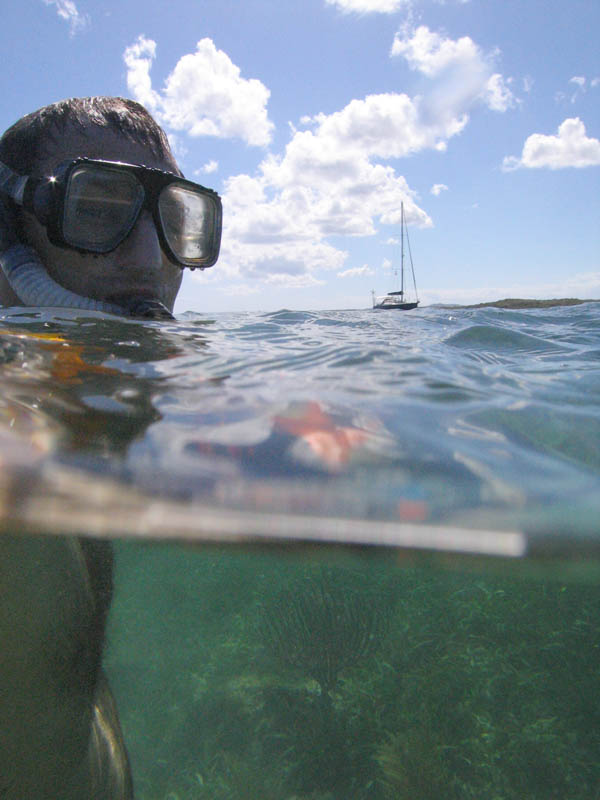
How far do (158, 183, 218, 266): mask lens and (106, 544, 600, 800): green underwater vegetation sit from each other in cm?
384

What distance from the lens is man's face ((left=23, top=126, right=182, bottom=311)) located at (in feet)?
10.8

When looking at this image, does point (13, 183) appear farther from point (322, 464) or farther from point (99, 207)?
point (322, 464)

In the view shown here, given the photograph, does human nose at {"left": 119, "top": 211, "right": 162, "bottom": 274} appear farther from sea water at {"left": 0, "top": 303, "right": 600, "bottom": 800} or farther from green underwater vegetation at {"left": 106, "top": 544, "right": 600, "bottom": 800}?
green underwater vegetation at {"left": 106, "top": 544, "right": 600, "bottom": 800}

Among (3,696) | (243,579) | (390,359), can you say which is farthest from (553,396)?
(243,579)

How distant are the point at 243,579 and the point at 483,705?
6951 millimetres

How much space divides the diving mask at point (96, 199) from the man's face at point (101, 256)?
86mm

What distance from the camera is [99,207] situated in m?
3.25

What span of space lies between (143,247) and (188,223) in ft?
2.40

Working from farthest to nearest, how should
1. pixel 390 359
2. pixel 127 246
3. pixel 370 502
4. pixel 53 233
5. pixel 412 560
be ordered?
pixel 127 246, pixel 53 233, pixel 390 359, pixel 412 560, pixel 370 502

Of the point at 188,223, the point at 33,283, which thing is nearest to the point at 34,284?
the point at 33,283

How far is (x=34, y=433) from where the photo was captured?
147 centimetres

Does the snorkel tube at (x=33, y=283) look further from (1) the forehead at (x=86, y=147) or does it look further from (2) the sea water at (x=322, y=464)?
(1) the forehead at (x=86, y=147)

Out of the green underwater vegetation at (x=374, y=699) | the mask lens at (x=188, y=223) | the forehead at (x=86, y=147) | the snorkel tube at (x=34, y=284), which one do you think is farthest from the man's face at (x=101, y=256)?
the green underwater vegetation at (x=374, y=699)

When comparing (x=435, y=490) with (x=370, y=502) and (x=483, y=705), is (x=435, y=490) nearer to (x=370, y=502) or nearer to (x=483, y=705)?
(x=370, y=502)
